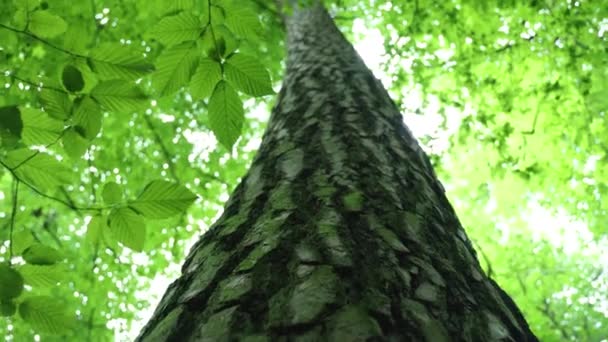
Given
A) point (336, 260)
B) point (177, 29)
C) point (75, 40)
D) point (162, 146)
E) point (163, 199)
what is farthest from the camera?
point (162, 146)

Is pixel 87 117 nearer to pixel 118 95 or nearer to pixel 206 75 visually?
pixel 118 95

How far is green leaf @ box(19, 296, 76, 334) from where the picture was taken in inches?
46.3

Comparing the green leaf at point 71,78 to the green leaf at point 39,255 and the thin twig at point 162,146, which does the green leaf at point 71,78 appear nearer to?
the green leaf at point 39,255

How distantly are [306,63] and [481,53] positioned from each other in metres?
3.43

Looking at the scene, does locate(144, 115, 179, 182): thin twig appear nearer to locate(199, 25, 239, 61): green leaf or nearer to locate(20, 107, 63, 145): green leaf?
locate(20, 107, 63, 145): green leaf

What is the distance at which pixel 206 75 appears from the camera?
1202mm

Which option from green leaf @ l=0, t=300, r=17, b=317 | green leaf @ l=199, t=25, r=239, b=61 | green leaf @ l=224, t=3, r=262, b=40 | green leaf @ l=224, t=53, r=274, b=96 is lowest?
green leaf @ l=0, t=300, r=17, b=317

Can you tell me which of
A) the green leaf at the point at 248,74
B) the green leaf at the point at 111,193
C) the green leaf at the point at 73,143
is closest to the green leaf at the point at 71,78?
the green leaf at the point at 73,143

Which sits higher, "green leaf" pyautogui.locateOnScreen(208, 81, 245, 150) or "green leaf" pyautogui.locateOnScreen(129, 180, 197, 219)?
"green leaf" pyautogui.locateOnScreen(208, 81, 245, 150)

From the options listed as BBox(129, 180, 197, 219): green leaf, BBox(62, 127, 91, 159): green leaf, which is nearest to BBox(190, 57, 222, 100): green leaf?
A: BBox(129, 180, 197, 219): green leaf

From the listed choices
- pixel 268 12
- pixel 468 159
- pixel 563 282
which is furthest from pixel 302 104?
pixel 563 282

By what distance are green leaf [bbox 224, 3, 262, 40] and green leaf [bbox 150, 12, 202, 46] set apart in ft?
0.31

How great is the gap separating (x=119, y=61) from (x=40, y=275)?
64 cm

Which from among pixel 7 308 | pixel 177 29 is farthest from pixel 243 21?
pixel 7 308
